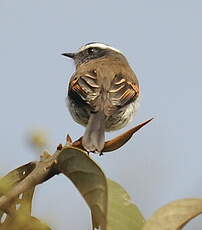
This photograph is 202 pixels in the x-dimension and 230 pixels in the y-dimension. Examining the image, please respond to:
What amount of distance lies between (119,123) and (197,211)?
315 cm

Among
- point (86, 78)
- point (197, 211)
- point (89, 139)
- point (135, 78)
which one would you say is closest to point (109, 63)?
point (135, 78)

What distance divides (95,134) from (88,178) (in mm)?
2088

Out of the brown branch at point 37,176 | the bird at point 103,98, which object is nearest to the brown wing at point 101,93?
the bird at point 103,98

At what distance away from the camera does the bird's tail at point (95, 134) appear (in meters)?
3.10

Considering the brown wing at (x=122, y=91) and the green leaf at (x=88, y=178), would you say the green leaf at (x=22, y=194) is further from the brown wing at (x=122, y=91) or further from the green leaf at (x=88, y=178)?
the brown wing at (x=122, y=91)

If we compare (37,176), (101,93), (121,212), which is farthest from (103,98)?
(37,176)

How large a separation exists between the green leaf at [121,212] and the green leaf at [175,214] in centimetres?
6

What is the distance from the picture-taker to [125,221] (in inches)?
60.9

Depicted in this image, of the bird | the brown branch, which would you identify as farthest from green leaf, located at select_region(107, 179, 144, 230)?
the bird

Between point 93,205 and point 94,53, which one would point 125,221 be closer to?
point 93,205

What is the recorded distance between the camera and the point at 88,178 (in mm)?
1543

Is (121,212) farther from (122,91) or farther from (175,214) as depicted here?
(122,91)

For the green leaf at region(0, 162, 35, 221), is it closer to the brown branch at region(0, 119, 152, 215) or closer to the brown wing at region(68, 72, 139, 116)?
the brown branch at region(0, 119, 152, 215)

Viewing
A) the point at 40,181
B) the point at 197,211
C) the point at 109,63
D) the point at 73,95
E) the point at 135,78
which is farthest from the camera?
the point at 109,63
